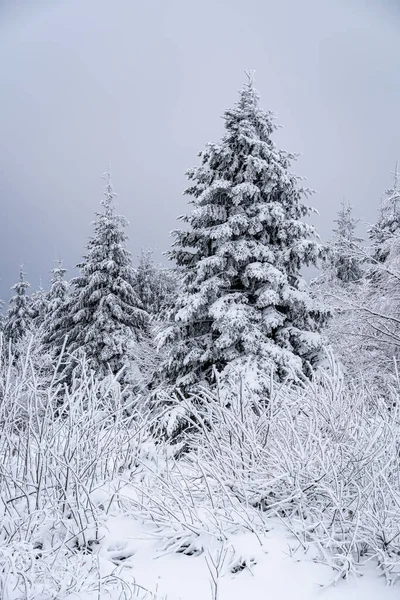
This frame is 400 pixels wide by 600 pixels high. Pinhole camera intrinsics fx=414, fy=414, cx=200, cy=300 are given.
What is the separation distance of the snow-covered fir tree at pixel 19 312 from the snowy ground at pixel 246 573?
→ 27.1 m

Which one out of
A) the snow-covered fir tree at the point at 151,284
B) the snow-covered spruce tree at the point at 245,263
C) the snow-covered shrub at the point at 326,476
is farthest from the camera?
the snow-covered fir tree at the point at 151,284

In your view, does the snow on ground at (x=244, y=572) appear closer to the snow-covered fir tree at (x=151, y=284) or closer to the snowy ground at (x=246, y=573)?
the snowy ground at (x=246, y=573)

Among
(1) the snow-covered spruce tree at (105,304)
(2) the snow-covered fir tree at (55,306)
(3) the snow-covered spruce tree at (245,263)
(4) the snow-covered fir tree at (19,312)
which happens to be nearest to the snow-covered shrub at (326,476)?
(3) the snow-covered spruce tree at (245,263)

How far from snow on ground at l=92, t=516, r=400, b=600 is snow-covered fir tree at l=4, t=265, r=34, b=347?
27.1 m

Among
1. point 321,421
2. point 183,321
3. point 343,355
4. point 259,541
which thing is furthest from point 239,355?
point 259,541

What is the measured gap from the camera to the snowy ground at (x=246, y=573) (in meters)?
2.65

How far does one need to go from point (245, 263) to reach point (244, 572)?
345 inches

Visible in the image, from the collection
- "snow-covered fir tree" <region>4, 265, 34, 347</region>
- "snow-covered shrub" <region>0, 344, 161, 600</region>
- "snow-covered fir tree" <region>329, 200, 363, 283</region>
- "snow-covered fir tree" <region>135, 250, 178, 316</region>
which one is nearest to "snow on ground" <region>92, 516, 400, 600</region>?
"snow-covered shrub" <region>0, 344, 161, 600</region>

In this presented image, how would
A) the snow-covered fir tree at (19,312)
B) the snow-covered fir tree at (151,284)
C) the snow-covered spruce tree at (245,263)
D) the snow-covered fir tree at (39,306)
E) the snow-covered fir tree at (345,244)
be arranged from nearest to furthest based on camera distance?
the snow-covered spruce tree at (245,263) < the snow-covered fir tree at (345,244) < the snow-covered fir tree at (151,284) < the snow-covered fir tree at (19,312) < the snow-covered fir tree at (39,306)

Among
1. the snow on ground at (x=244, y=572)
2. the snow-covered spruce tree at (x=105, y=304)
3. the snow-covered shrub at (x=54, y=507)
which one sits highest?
the snow-covered spruce tree at (x=105, y=304)

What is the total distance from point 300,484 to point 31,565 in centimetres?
214

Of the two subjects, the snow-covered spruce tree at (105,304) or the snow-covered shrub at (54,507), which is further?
the snow-covered spruce tree at (105,304)

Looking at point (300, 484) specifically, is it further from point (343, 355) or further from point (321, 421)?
point (343, 355)

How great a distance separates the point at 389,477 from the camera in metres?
3.40
